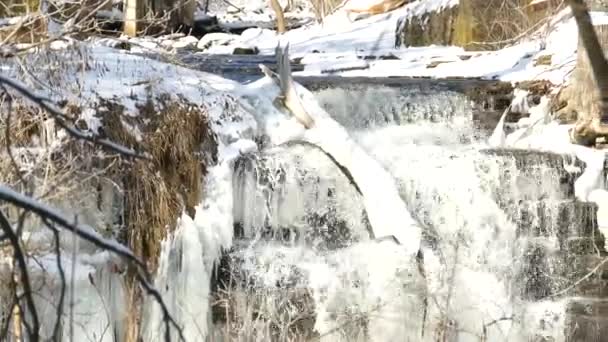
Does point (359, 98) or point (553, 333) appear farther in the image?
point (359, 98)

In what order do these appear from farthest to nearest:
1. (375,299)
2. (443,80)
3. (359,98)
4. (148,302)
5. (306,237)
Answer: (443,80)
(359,98)
(306,237)
(375,299)
(148,302)

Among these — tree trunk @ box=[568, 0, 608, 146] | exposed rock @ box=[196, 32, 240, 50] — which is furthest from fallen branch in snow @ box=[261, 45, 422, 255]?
exposed rock @ box=[196, 32, 240, 50]

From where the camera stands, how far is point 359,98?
8.47 meters

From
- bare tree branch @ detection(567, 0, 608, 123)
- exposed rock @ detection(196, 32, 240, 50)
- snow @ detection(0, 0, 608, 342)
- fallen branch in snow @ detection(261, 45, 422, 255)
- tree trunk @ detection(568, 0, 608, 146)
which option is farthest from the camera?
exposed rock @ detection(196, 32, 240, 50)

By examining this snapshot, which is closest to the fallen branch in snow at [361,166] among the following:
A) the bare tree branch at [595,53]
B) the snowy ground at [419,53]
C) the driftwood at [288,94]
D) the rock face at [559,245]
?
the driftwood at [288,94]

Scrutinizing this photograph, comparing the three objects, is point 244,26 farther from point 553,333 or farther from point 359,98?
point 553,333

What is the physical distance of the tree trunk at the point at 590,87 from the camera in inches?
294

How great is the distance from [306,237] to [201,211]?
91 cm

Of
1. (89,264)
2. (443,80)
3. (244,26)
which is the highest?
(244,26)

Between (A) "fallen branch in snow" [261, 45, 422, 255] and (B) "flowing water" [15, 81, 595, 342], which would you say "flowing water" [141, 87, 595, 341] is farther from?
(A) "fallen branch in snow" [261, 45, 422, 255]

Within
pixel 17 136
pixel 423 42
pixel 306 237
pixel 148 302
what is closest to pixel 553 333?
pixel 306 237

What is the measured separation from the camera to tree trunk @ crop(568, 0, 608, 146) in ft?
24.5

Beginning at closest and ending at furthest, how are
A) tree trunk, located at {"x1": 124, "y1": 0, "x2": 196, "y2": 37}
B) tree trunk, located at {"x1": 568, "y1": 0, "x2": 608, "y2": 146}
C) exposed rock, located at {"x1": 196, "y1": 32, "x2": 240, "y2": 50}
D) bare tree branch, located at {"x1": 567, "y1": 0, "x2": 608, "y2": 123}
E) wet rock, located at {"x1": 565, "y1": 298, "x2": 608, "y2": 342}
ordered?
wet rock, located at {"x1": 565, "y1": 298, "x2": 608, "y2": 342} < bare tree branch, located at {"x1": 567, "y1": 0, "x2": 608, "y2": 123} < tree trunk, located at {"x1": 568, "y1": 0, "x2": 608, "y2": 146} < exposed rock, located at {"x1": 196, "y1": 32, "x2": 240, "y2": 50} < tree trunk, located at {"x1": 124, "y1": 0, "x2": 196, "y2": 37}

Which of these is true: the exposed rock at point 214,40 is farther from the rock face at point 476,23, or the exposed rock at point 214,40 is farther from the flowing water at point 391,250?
the flowing water at point 391,250
